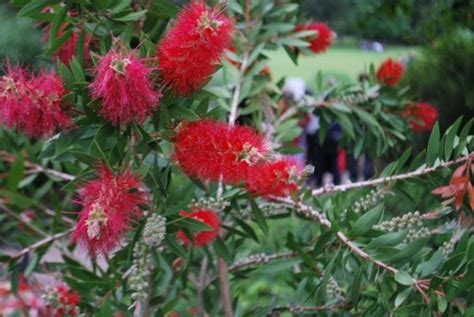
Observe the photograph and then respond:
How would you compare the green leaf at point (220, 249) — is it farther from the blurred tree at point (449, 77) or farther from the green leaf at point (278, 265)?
the blurred tree at point (449, 77)

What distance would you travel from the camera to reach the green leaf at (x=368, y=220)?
1.06 metres

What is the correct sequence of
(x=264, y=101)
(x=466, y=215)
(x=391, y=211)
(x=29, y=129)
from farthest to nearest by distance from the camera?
(x=391, y=211), (x=264, y=101), (x=466, y=215), (x=29, y=129)

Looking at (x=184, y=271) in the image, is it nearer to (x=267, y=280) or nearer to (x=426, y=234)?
(x=426, y=234)

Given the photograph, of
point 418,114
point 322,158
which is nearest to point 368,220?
point 418,114

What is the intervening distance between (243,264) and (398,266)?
Answer: 441 millimetres

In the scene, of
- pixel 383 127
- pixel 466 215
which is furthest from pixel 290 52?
pixel 466 215

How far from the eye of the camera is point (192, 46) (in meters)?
0.86

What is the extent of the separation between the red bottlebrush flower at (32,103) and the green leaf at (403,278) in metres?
0.52

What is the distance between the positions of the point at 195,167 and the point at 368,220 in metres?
0.31

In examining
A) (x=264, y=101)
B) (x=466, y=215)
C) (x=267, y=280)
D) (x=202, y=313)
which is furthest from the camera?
(x=267, y=280)

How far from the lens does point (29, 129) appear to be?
897 mm

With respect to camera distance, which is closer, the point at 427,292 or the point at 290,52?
the point at 427,292

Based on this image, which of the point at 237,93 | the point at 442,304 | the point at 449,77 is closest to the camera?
the point at 442,304

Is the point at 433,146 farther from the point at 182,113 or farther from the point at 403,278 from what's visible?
the point at 182,113
